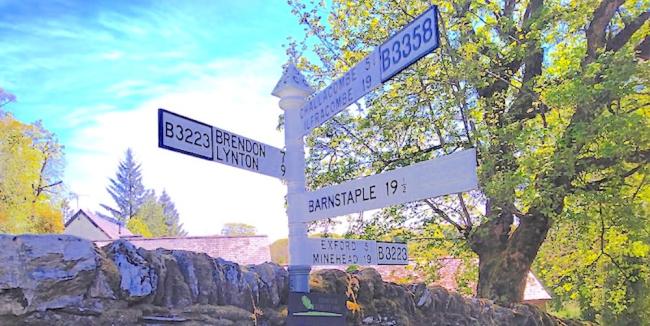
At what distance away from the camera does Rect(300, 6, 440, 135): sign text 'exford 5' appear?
298 centimetres

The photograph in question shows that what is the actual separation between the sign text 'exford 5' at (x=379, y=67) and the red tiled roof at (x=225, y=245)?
18.8 meters

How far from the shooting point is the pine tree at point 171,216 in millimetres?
68938

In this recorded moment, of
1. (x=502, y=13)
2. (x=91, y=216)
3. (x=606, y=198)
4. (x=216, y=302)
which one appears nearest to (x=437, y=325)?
(x=216, y=302)

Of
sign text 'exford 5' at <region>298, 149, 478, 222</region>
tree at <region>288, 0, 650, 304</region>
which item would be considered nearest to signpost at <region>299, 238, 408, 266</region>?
sign text 'exford 5' at <region>298, 149, 478, 222</region>

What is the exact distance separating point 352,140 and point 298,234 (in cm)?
630

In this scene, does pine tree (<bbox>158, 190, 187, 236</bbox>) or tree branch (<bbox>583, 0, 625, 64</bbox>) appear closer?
tree branch (<bbox>583, 0, 625, 64</bbox>)

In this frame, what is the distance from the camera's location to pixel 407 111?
9.27 meters

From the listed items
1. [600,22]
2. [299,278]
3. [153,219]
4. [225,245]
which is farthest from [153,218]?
[299,278]

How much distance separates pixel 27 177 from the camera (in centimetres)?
3169

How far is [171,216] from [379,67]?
71294mm

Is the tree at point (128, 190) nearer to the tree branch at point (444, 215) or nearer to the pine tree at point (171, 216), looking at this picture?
the pine tree at point (171, 216)

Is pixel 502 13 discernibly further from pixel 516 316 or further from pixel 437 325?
pixel 437 325

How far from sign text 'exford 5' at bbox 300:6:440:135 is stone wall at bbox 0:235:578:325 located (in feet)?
3.48

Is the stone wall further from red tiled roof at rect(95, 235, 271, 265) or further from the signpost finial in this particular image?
red tiled roof at rect(95, 235, 271, 265)
